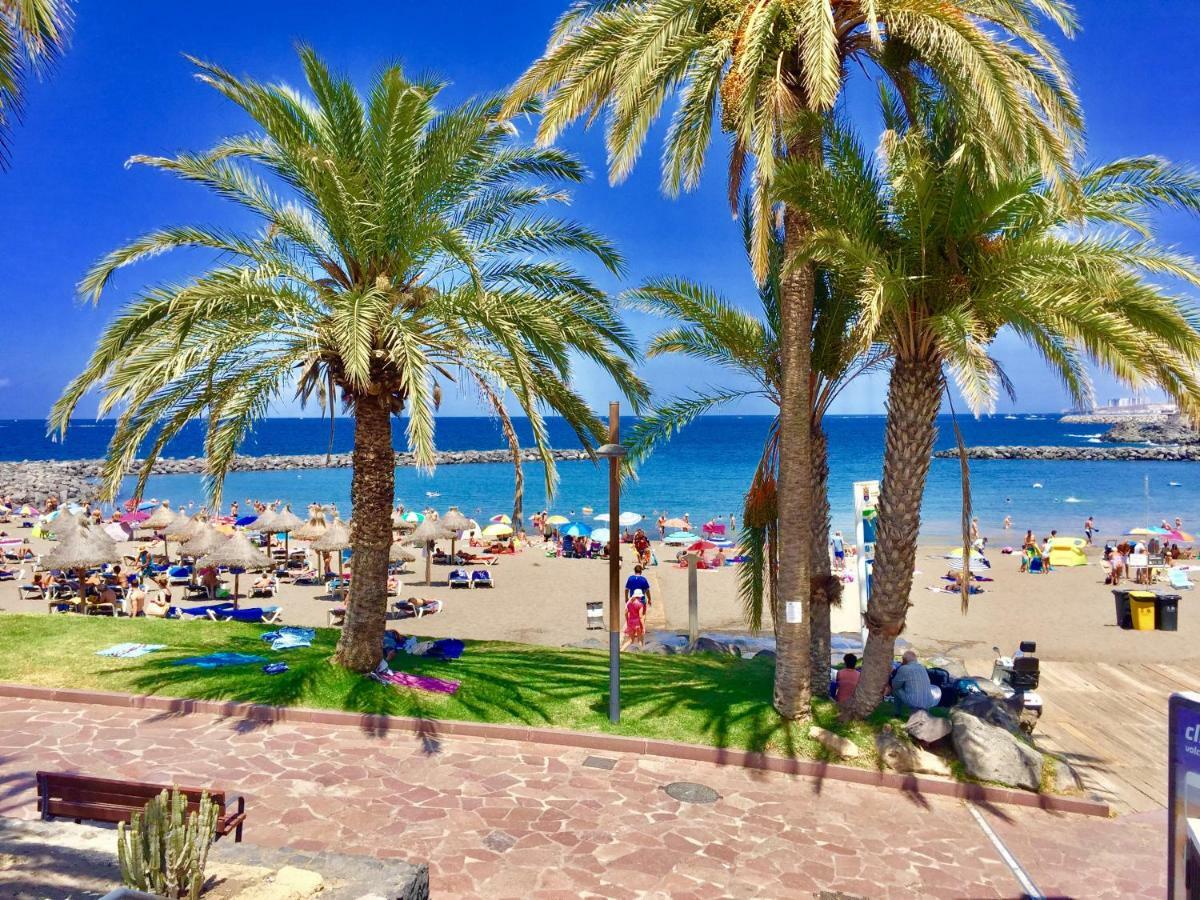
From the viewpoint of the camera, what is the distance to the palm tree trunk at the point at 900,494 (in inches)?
373

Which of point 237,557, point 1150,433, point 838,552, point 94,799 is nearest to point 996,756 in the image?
point 94,799

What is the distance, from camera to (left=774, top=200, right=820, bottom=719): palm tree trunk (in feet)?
32.0

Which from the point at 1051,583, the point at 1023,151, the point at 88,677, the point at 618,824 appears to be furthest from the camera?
the point at 1051,583

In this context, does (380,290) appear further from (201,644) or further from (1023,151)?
(1023,151)

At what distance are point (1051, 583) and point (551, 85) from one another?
23827 mm

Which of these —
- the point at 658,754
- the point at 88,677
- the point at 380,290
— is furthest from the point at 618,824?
the point at 88,677

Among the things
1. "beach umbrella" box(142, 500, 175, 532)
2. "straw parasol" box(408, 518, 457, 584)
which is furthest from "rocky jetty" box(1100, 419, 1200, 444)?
"beach umbrella" box(142, 500, 175, 532)

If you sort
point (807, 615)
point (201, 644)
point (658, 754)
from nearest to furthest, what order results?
point (658, 754) → point (807, 615) → point (201, 644)

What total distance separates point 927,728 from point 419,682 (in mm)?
6575

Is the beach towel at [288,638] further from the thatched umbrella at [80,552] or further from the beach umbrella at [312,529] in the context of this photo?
the beach umbrella at [312,529]

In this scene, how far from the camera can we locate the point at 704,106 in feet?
32.4

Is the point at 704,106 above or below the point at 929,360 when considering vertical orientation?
above

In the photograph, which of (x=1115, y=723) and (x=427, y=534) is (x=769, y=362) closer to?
(x=1115, y=723)

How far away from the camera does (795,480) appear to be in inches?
384
